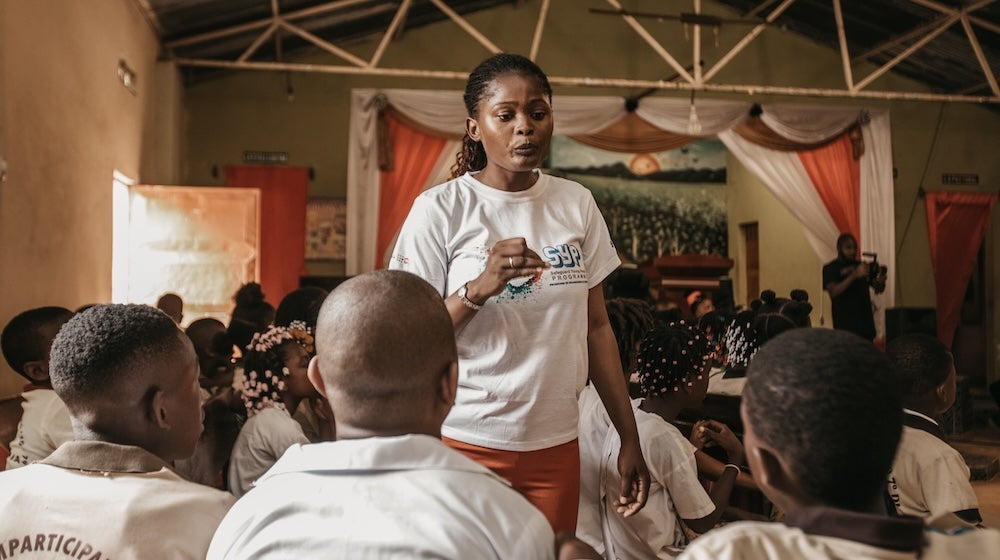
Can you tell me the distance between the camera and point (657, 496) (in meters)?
2.37

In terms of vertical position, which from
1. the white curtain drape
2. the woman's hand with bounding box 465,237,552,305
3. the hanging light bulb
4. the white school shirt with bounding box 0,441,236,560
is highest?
the hanging light bulb

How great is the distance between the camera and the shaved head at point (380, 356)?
48.3 inches

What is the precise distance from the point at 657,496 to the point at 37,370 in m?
1.98

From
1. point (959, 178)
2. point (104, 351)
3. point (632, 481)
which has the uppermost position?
point (959, 178)

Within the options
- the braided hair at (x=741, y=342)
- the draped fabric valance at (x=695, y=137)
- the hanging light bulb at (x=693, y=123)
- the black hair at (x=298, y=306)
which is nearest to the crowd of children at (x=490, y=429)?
the black hair at (x=298, y=306)

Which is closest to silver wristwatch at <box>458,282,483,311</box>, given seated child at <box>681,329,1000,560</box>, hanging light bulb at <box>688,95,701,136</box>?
seated child at <box>681,329,1000,560</box>

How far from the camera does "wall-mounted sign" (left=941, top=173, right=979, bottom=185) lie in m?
10.4

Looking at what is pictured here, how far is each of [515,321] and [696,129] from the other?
6.87 meters

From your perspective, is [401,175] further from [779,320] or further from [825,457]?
[825,457]

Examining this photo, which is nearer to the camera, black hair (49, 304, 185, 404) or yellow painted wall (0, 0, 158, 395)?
black hair (49, 304, 185, 404)

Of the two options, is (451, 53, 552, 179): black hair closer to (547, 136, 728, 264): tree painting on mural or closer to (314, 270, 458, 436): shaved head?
(314, 270, 458, 436): shaved head

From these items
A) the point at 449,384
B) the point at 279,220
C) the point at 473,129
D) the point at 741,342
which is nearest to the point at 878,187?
the point at 741,342

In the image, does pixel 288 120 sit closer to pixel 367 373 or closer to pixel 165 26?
pixel 165 26

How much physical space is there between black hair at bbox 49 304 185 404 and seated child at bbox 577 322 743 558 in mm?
1215
